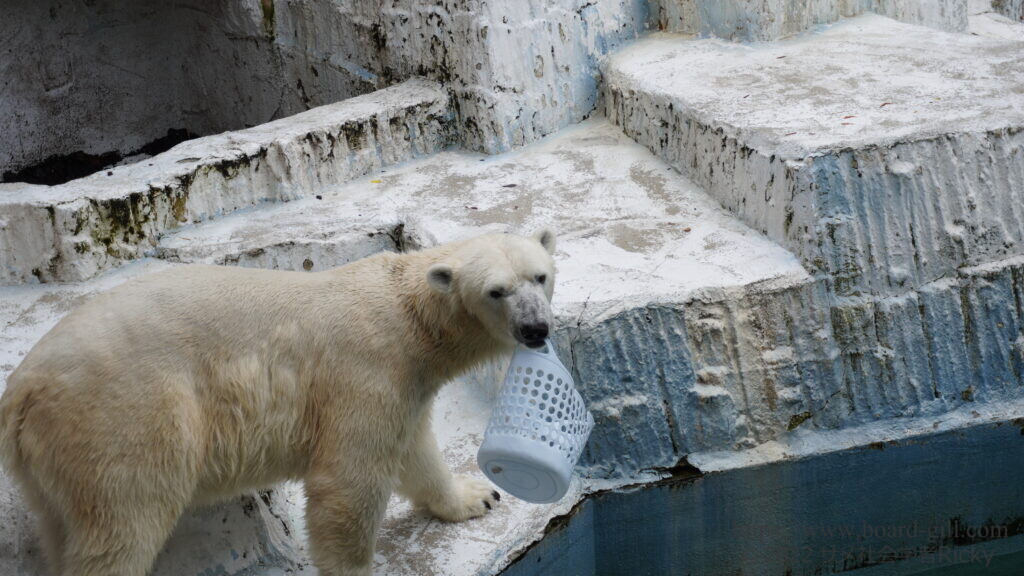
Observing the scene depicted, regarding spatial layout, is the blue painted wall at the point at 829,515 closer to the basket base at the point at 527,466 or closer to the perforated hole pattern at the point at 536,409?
the basket base at the point at 527,466

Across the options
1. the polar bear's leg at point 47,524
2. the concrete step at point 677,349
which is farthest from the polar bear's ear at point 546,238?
the polar bear's leg at point 47,524

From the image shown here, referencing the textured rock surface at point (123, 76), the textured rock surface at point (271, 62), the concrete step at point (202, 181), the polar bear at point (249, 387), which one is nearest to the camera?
the polar bear at point (249, 387)

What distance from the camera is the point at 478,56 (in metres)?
4.74

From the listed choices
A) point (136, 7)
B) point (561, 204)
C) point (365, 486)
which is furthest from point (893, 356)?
point (136, 7)

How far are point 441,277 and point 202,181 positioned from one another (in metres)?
1.87

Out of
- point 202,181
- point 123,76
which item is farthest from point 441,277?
point 123,76

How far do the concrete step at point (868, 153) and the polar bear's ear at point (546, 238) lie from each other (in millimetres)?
1122

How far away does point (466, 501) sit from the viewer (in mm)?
3301

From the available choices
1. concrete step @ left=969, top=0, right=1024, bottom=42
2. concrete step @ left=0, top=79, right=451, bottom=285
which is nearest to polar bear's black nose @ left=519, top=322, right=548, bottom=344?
concrete step @ left=0, top=79, right=451, bottom=285

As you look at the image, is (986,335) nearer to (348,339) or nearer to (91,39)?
(348,339)

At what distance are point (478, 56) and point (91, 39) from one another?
3.36 metres

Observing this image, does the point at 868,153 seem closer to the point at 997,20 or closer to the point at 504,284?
the point at 504,284

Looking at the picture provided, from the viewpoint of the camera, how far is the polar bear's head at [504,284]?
2.61 meters

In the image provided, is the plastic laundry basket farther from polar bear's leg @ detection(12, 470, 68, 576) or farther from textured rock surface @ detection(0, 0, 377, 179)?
textured rock surface @ detection(0, 0, 377, 179)
